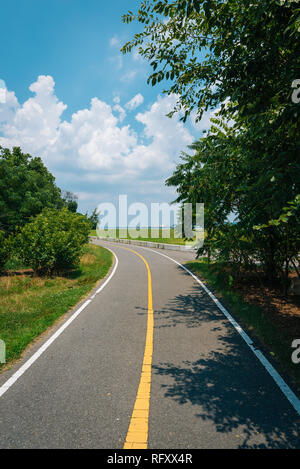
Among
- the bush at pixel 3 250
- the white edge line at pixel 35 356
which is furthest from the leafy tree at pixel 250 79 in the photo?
the bush at pixel 3 250

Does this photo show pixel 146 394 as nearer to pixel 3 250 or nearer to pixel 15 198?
pixel 3 250

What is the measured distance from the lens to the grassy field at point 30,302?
20.2ft

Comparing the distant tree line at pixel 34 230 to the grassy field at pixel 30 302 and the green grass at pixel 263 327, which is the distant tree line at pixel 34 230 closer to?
the grassy field at pixel 30 302

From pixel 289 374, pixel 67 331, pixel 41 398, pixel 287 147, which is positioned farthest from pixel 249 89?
pixel 67 331

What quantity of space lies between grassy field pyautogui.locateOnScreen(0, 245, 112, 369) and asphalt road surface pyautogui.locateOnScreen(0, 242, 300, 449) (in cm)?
46

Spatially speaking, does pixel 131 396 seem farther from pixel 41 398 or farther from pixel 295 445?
pixel 295 445

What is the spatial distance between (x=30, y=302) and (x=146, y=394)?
23.2ft

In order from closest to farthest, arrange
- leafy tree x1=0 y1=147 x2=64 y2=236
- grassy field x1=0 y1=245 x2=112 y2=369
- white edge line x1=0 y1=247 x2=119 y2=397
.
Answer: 1. white edge line x1=0 y1=247 x2=119 y2=397
2. grassy field x1=0 y1=245 x2=112 y2=369
3. leafy tree x1=0 y1=147 x2=64 y2=236

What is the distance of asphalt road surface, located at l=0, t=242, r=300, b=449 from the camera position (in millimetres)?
2980

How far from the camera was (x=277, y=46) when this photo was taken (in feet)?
11.1

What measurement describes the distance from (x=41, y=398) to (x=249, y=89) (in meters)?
5.76

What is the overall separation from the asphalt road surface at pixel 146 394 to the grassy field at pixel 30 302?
18.1 inches

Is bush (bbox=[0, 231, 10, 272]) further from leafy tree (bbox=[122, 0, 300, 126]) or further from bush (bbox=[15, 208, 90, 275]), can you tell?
leafy tree (bbox=[122, 0, 300, 126])

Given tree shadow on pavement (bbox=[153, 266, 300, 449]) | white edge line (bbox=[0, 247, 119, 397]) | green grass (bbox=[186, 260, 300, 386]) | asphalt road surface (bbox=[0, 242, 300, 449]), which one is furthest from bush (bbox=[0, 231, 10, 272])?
tree shadow on pavement (bbox=[153, 266, 300, 449])
